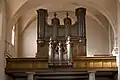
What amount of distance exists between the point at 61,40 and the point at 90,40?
4605mm

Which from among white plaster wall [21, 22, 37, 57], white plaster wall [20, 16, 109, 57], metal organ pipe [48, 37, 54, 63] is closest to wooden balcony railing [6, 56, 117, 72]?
metal organ pipe [48, 37, 54, 63]

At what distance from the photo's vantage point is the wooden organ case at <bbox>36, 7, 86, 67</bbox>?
1692 cm

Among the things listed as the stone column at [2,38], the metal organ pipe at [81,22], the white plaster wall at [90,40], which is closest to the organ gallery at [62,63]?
the stone column at [2,38]

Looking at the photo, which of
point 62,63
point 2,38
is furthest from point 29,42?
point 62,63

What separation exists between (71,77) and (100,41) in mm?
4534

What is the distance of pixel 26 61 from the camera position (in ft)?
56.0

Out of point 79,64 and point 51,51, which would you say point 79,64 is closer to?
point 79,64

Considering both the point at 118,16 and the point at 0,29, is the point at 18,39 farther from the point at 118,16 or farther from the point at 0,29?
the point at 118,16

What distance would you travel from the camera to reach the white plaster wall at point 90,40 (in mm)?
22391

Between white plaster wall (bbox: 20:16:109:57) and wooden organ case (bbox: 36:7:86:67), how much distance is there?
11.0 ft

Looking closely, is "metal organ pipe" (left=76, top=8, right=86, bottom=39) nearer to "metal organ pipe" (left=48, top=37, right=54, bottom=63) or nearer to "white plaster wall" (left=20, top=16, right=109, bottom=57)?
"metal organ pipe" (left=48, top=37, right=54, bottom=63)

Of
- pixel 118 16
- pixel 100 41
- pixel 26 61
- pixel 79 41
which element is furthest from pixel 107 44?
pixel 26 61

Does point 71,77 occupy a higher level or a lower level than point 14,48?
lower

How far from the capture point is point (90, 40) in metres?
22.7
